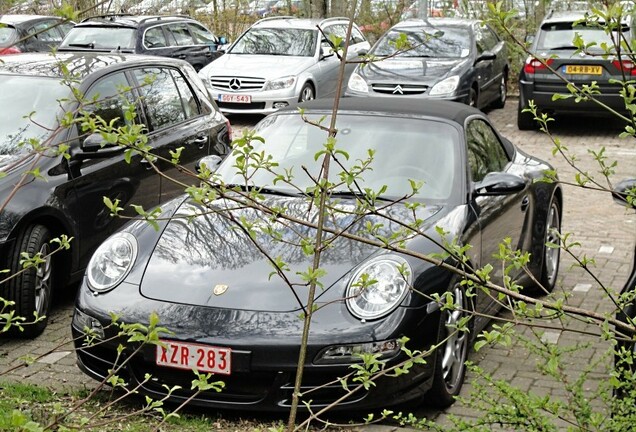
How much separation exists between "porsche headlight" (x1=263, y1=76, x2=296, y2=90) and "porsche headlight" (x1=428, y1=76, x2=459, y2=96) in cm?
238

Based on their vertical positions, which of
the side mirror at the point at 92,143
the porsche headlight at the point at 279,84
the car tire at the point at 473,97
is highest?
the side mirror at the point at 92,143

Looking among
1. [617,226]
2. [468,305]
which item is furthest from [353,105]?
[617,226]

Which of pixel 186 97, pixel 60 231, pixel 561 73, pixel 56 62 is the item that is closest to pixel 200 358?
pixel 60 231

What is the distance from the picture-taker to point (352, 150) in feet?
21.6

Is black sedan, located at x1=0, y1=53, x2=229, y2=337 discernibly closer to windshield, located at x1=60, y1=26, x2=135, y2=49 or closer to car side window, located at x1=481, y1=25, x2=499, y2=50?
car side window, located at x1=481, y1=25, x2=499, y2=50

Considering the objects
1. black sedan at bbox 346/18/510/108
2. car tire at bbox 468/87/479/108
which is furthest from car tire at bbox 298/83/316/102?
car tire at bbox 468/87/479/108

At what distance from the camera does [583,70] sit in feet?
52.2

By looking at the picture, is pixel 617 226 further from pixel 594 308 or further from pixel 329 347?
pixel 329 347

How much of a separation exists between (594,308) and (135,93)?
3.98m

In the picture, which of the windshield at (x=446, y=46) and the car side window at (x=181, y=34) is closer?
the windshield at (x=446, y=46)

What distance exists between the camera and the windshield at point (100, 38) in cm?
1947

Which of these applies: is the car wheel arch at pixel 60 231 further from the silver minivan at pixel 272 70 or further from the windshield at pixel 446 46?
the windshield at pixel 446 46

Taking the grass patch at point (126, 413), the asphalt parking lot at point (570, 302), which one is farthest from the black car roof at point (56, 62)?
the grass patch at point (126, 413)

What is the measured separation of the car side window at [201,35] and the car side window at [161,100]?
41.3 feet
